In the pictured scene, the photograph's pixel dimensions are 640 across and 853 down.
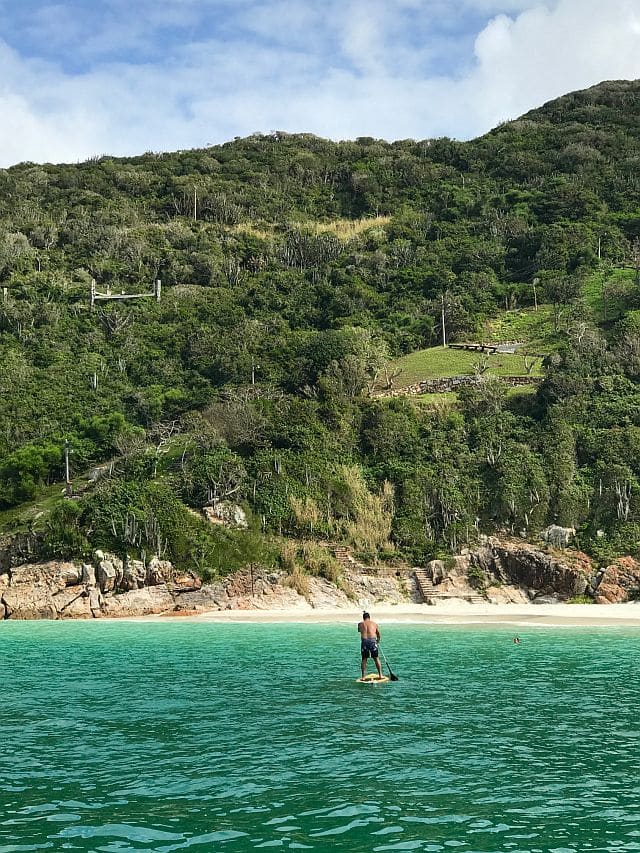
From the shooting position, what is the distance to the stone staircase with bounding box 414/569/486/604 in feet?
150

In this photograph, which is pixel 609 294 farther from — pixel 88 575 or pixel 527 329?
pixel 88 575

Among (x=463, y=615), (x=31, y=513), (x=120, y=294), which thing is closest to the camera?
→ (x=463, y=615)

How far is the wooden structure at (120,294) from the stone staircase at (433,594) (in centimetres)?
4862

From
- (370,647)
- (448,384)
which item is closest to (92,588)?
(370,647)

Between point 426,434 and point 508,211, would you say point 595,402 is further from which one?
point 508,211

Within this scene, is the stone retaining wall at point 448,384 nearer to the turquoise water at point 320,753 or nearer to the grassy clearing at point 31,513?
the grassy clearing at point 31,513

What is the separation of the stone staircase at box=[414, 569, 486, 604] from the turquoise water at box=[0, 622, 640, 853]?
17.0 metres

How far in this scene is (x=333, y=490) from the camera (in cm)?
5122

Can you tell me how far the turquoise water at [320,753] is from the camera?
10570mm

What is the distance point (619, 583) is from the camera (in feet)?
145

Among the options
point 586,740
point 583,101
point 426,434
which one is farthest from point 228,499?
point 583,101

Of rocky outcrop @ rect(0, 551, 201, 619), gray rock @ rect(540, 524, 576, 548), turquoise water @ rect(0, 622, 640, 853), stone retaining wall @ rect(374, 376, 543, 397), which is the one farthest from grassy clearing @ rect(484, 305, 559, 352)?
turquoise water @ rect(0, 622, 640, 853)

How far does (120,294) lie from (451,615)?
5507cm

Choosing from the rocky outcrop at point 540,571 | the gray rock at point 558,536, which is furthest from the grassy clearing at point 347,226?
the rocky outcrop at point 540,571
